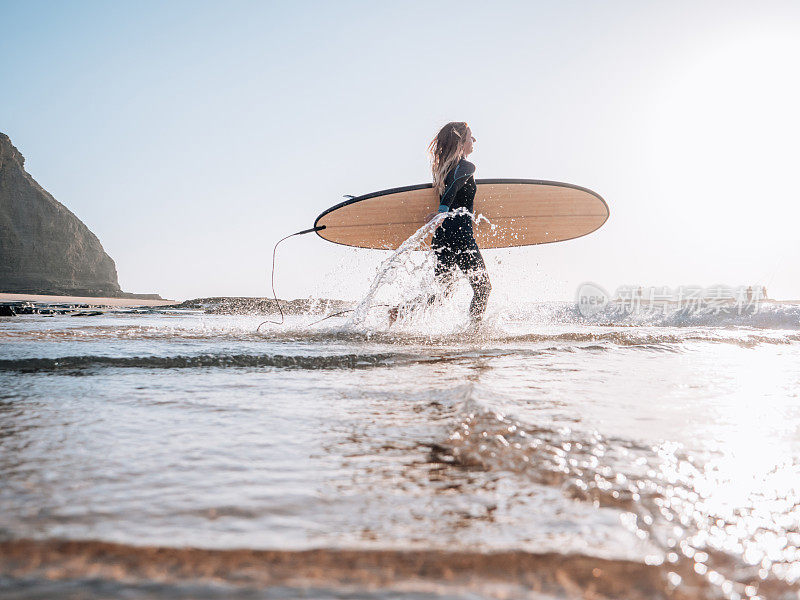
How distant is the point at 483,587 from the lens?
0.51 metres

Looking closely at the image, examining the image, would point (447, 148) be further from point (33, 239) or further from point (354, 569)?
point (33, 239)

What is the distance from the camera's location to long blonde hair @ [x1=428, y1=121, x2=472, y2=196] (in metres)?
5.18

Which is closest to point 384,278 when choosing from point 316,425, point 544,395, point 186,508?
point 544,395

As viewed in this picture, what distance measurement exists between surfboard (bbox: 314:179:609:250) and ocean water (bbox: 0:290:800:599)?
13.8ft

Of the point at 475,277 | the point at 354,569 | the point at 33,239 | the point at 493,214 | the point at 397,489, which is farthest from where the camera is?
the point at 33,239

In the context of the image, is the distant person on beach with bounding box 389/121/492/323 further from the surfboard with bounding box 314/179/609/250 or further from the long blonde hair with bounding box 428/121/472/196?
the surfboard with bounding box 314/179/609/250

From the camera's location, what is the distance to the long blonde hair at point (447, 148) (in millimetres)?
5176

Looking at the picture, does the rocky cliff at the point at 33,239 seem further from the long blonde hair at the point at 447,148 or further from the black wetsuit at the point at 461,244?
the black wetsuit at the point at 461,244

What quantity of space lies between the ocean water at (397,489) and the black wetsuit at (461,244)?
3239mm

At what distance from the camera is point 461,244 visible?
507 cm

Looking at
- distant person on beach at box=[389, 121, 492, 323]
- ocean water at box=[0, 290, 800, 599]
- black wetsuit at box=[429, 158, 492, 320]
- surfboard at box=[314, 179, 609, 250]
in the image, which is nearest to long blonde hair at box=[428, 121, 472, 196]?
distant person on beach at box=[389, 121, 492, 323]

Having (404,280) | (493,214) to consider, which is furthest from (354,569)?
(493,214)

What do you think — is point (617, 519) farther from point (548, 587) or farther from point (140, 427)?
point (140, 427)

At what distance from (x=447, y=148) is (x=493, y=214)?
4.51 ft
